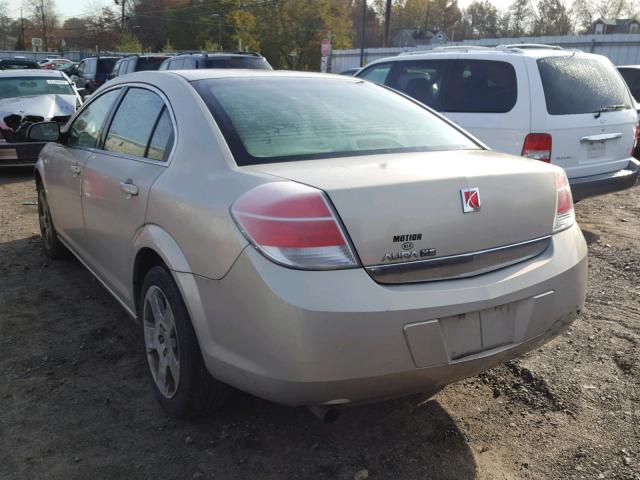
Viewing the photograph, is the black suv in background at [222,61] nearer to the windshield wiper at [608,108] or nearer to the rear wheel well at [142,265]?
the windshield wiper at [608,108]

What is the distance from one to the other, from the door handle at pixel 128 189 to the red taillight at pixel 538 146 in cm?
387

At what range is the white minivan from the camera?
5.73 metres

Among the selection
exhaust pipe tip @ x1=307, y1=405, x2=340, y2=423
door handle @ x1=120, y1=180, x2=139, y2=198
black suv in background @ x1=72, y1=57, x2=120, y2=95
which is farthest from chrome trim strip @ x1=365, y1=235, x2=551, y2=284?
black suv in background @ x1=72, y1=57, x2=120, y2=95

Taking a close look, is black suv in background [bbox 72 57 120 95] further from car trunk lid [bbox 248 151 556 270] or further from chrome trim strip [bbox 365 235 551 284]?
chrome trim strip [bbox 365 235 551 284]

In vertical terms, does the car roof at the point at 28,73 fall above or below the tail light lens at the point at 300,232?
above

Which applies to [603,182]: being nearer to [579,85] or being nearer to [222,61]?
[579,85]

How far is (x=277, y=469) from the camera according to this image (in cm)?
257

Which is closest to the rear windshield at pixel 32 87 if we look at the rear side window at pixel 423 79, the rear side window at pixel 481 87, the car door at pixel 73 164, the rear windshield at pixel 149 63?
the rear windshield at pixel 149 63

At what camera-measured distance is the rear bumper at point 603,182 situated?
5.89m

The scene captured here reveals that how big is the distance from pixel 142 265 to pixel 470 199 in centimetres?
169

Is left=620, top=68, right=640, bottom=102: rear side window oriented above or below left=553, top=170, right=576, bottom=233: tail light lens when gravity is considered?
above

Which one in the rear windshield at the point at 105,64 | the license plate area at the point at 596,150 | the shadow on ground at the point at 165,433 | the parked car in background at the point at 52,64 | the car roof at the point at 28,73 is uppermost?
the parked car in background at the point at 52,64

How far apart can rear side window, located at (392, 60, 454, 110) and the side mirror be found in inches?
150

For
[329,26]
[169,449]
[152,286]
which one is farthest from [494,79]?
[329,26]
